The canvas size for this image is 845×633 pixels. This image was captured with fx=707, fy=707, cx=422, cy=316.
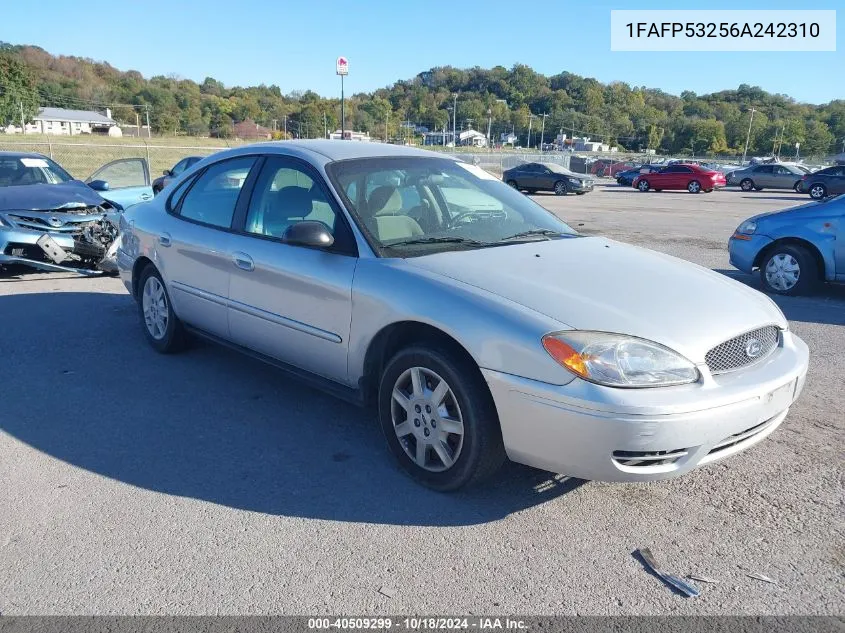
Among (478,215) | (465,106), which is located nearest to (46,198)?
(478,215)

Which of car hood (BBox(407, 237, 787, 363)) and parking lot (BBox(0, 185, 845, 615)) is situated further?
car hood (BBox(407, 237, 787, 363))

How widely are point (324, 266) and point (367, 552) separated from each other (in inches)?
61.5

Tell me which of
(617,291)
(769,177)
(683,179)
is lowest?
(617,291)

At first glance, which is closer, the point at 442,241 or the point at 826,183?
the point at 442,241

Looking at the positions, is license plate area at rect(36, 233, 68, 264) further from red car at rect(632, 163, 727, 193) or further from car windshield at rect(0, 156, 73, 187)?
red car at rect(632, 163, 727, 193)

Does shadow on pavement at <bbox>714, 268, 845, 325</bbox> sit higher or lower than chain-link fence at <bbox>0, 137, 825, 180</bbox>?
lower

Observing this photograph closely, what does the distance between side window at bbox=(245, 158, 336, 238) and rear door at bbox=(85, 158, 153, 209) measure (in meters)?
6.82

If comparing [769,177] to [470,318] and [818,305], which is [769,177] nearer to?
[818,305]

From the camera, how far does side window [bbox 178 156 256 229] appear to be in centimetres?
466

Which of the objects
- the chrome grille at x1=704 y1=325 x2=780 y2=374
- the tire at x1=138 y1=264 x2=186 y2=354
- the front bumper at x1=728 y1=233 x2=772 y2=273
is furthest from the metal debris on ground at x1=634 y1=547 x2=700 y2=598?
the front bumper at x1=728 y1=233 x2=772 y2=273

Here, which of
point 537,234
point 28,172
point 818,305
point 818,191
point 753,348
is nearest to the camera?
point 753,348

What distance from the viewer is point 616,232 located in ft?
48.4

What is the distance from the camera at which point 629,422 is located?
9.00 ft

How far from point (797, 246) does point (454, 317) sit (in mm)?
6436
